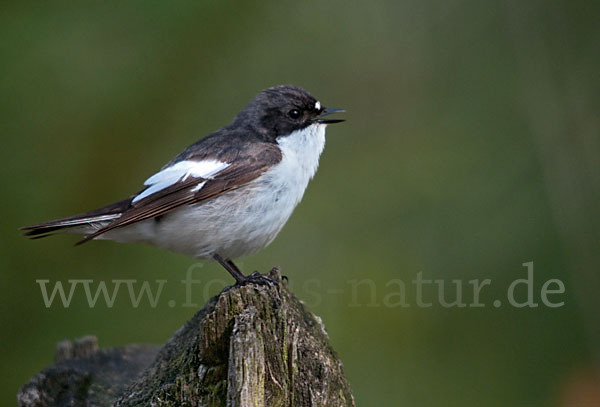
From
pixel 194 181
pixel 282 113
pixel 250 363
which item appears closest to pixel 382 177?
pixel 282 113

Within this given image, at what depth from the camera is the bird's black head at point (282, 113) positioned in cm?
446

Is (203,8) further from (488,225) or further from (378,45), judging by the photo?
(488,225)

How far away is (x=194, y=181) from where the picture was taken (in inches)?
152

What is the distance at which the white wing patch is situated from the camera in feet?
12.7

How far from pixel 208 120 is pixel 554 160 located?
2.30 meters

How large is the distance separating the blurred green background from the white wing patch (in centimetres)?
58

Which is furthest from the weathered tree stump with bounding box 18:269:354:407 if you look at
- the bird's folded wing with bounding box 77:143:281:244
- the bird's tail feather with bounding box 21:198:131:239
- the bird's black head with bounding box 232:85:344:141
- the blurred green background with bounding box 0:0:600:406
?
the bird's black head with bounding box 232:85:344:141

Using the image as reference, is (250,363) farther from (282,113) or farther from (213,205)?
(282,113)

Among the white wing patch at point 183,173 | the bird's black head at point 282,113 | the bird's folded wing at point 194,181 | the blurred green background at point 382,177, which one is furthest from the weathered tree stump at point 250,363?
the bird's black head at point 282,113

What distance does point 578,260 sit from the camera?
154 inches

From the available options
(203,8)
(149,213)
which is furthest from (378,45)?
(149,213)

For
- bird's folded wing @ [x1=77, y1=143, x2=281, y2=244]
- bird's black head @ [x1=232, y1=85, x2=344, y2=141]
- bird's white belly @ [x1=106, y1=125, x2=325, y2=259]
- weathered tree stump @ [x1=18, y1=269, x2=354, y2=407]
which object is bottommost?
weathered tree stump @ [x1=18, y1=269, x2=354, y2=407]

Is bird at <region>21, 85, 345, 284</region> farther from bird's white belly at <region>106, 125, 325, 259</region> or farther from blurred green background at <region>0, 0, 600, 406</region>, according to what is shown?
blurred green background at <region>0, 0, 600, 406</region>

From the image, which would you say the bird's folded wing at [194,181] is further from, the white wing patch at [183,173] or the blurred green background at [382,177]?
the blurred green background at [382,177]
